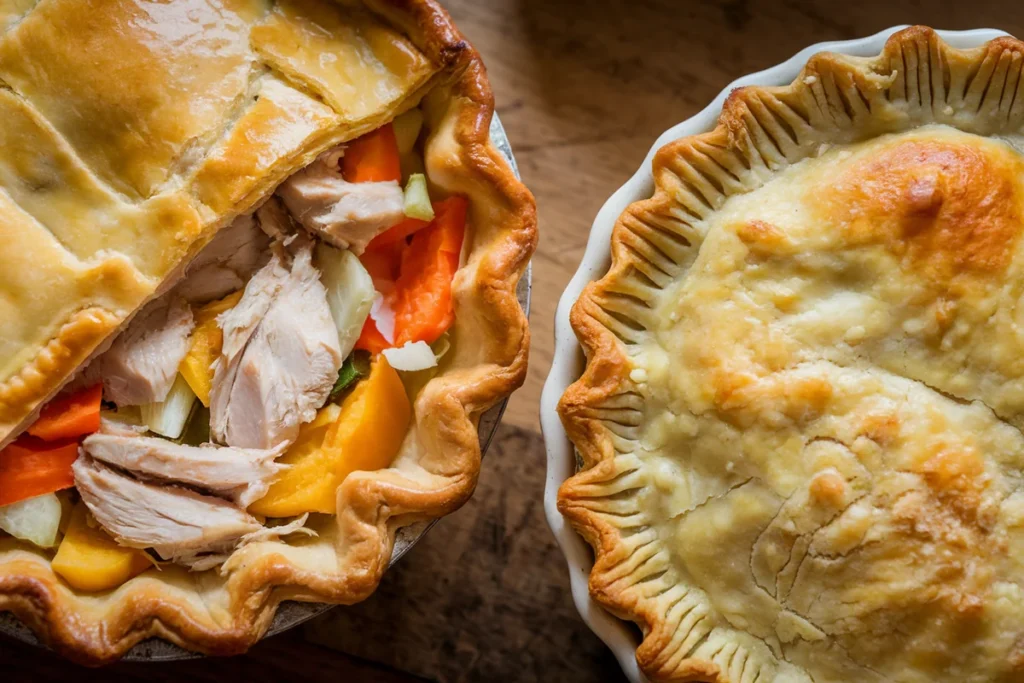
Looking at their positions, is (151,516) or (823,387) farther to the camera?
(151,516)

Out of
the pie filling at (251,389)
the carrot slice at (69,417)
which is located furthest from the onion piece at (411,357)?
the carrot slice at (69,417)

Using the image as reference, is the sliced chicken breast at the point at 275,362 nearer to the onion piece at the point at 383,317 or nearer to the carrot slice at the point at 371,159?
the onion piece at the point at 383,317

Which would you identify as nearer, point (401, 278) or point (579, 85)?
point (401, 278)

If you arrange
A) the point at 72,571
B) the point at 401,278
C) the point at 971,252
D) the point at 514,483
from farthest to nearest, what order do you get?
the point at 514,483
the point at 401,278
the point at 72,571
the point at 971,252

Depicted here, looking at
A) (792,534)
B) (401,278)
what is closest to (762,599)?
(792,534)

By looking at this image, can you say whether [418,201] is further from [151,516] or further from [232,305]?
[151,516]

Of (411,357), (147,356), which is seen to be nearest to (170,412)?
(147,356)

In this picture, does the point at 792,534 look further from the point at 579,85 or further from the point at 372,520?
the point at 579,85
